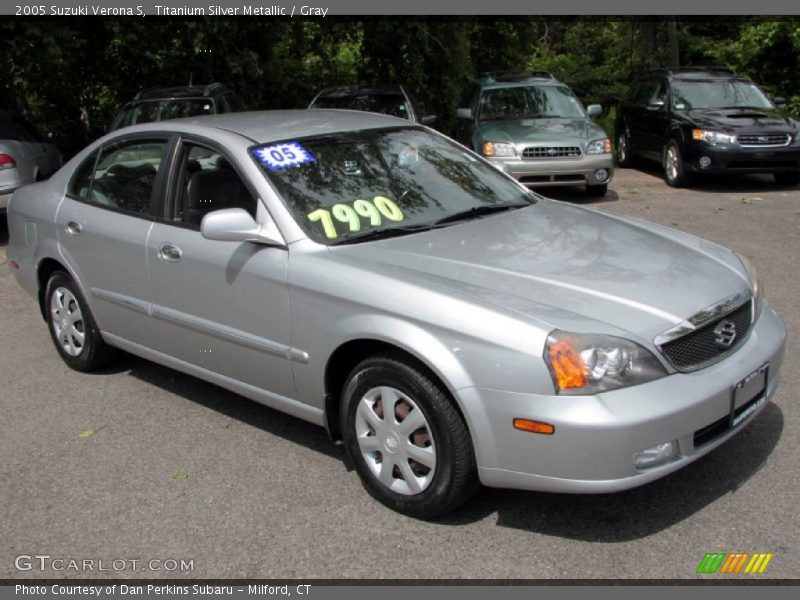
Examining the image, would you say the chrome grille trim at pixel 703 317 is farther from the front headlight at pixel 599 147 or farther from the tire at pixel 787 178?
the tire at pixel 787 178

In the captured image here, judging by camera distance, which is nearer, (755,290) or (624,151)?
(755,290)

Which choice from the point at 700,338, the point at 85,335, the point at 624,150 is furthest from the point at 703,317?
the point at 624,150

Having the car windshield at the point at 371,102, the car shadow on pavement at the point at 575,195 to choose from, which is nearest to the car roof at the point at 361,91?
the car windshield at the point at 371,102

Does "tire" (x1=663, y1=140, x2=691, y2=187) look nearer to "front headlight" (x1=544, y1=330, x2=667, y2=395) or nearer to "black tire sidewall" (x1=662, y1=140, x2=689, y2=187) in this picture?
"black tire sidewall" (x1=662, y1=140, x2=689, y2=187)

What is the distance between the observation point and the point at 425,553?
12.0 ft

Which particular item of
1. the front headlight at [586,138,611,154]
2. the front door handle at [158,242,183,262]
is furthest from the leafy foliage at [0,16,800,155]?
the front door handle at [158,242,183,262]

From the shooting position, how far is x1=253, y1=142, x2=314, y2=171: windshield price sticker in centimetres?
461

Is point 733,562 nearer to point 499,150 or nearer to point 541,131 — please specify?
point 499,150

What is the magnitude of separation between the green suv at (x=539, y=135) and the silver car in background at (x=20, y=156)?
5.56 m

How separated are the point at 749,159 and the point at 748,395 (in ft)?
29.5

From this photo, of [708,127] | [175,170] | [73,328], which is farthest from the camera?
[708,127]

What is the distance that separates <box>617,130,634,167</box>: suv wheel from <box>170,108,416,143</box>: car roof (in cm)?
1041

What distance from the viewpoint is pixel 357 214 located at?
14.6ft

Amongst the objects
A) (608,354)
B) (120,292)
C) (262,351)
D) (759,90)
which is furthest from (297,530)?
(759,90)
